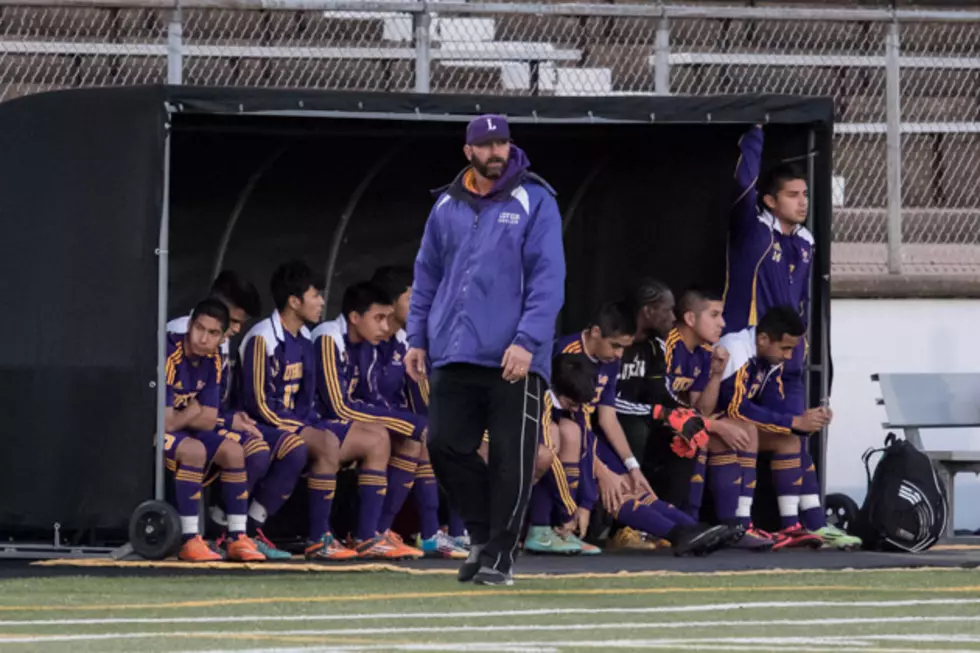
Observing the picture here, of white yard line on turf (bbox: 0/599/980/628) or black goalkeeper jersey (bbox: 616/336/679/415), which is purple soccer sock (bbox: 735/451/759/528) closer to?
black goalkeeper jersey (bbox: 616/336/679/415)

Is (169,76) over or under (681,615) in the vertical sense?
over

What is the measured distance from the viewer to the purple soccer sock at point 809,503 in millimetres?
10461

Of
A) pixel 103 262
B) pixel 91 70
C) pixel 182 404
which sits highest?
pixel 91 70

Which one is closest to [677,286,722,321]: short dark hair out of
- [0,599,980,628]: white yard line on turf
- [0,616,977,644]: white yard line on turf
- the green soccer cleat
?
the green soccer cleat

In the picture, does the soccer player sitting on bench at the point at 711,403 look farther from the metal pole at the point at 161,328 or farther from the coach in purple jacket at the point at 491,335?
the metal pole at the point at 161,328

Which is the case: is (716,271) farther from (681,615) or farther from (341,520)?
(681,615)

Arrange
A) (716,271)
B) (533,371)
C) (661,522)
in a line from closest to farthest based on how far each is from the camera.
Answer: (533,371)
(661,522)
(716,271)

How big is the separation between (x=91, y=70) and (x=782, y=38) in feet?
14.8

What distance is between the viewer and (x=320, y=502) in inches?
373

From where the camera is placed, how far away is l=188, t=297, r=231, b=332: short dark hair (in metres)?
9.17

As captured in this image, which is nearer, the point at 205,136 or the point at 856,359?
the point at 205,136

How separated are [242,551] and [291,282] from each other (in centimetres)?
130

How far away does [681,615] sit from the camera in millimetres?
6625

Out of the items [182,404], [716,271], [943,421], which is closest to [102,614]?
[182,404]
